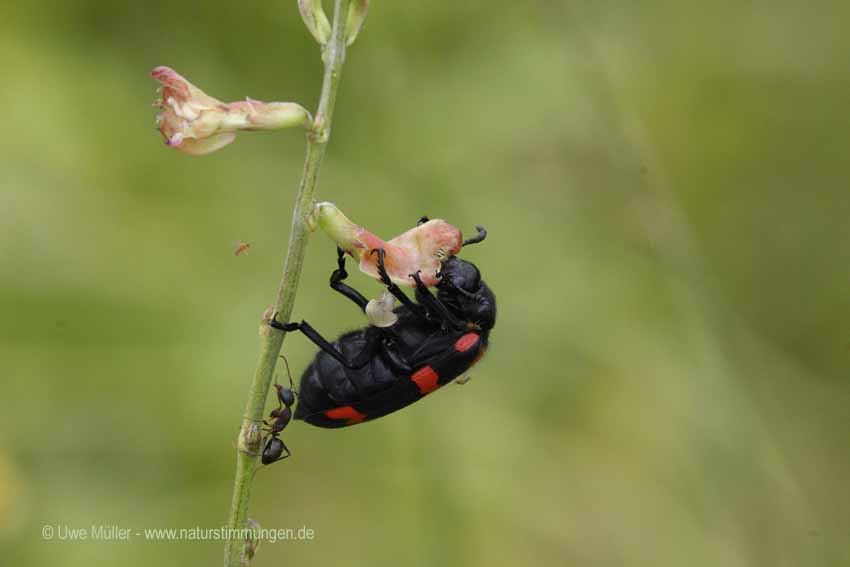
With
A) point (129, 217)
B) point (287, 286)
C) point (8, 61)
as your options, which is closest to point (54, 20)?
point (8, 61)

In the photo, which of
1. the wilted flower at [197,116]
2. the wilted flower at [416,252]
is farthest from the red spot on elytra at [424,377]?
the wilted flower at [197,116]

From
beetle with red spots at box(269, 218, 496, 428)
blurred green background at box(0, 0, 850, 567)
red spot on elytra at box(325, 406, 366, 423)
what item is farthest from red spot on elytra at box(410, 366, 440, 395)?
blurred green background at box(0, 0, 850, 567)

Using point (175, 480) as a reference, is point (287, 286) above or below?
below

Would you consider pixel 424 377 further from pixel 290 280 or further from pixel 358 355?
pixel 290 280

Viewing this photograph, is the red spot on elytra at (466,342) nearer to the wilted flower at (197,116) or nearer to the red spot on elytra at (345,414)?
the red spot on elytra at (345,414)

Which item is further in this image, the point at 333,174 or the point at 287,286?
the point at 333,174

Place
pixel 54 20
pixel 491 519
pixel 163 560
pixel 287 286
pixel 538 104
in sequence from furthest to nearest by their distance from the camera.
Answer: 1. pixel 538 104
2. pixel 491 519
3. pixel 54 20
4. pixel 163 560
5. pixel 287 286

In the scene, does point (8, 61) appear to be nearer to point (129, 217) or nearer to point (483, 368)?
point (129, 217)
